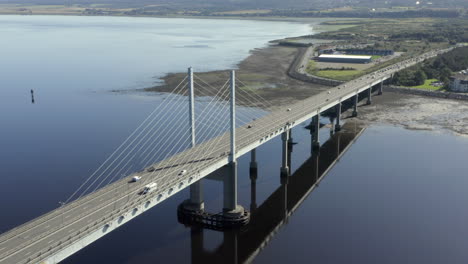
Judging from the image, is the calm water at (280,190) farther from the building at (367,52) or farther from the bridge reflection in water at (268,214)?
the building at (367,52)

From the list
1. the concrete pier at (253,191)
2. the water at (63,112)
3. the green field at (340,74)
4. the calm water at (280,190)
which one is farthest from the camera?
the green field at (340,74)

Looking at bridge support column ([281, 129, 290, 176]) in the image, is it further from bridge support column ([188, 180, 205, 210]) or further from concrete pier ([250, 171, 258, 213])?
bridge support column ([188, 180, 205, 210])

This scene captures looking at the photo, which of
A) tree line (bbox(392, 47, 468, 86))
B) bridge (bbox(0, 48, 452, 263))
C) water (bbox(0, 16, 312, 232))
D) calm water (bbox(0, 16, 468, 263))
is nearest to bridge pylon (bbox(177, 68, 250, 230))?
bridge (bbox(0, 48, 452, 263))

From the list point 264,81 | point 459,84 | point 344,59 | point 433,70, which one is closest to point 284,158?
point 264,81

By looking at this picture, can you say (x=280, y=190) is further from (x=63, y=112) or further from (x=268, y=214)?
(x=63, y=112)

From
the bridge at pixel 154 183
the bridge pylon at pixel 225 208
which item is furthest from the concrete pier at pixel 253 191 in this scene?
the bridge pylon at pixel 225 208
